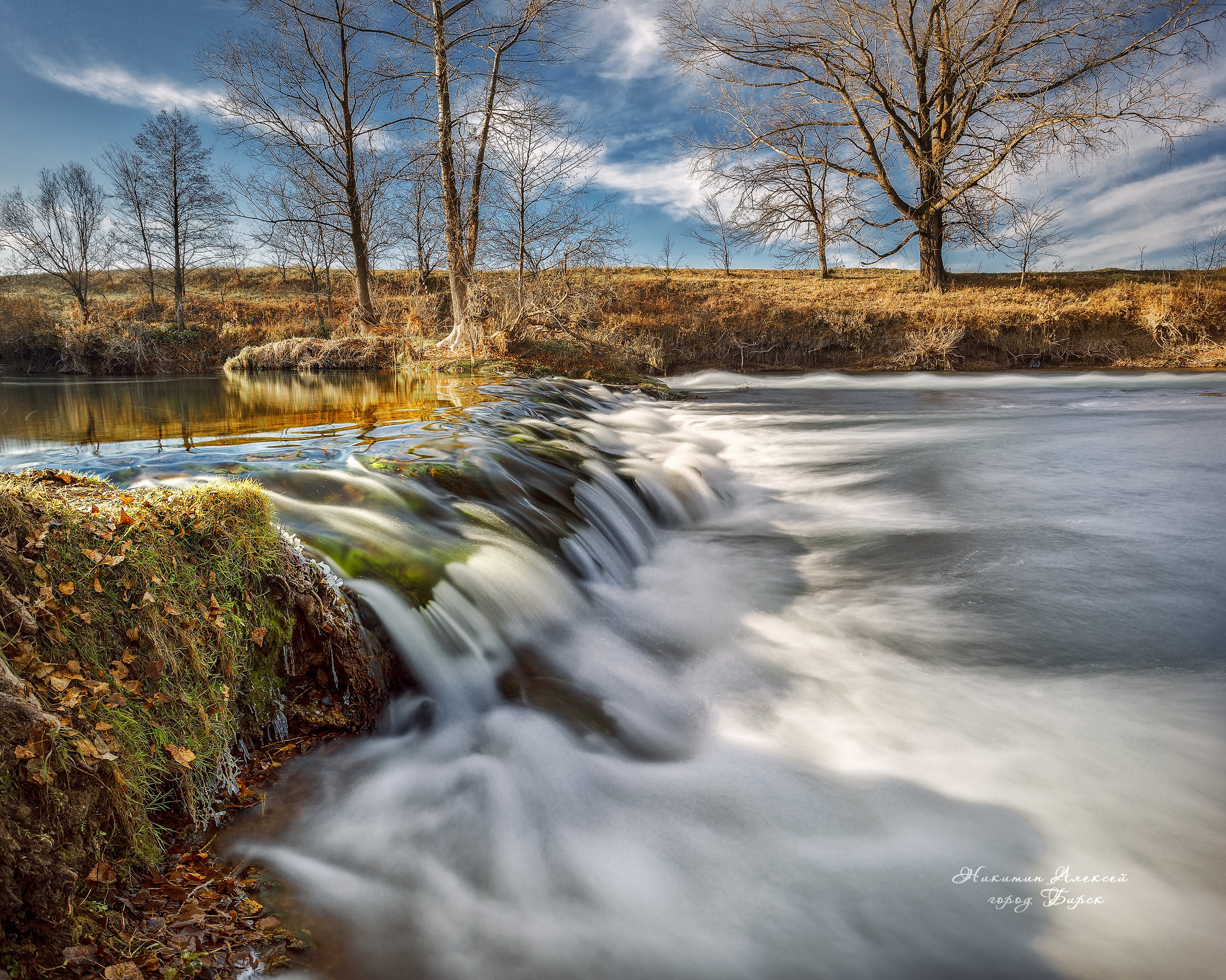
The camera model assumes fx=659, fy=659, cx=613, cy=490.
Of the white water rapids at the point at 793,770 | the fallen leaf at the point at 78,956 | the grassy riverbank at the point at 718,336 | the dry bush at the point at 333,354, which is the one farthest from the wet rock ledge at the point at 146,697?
the dry bush at the point at 333,354

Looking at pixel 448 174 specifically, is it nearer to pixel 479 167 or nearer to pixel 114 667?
pixel 479 167

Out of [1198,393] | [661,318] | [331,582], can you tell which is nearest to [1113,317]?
[1198,393]

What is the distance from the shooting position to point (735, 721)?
333 cm

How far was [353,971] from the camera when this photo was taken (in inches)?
69.7

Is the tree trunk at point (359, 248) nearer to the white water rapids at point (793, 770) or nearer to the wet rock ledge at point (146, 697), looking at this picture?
the white water rapids at point (793, 770)

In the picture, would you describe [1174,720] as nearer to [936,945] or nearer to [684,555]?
[936,945]

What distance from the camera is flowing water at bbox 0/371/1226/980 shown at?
2080 millimetres

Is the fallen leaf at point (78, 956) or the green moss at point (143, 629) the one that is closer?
the fallen leaf at point (78, 956)

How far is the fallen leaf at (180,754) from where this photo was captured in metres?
2.01

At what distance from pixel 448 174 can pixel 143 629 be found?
14956 mm

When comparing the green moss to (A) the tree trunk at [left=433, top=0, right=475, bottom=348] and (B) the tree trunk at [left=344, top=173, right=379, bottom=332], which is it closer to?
(A) the tree trunk at [left=433, top=0, right=475, bottom=348]

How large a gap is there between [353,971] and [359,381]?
1246 centimetres

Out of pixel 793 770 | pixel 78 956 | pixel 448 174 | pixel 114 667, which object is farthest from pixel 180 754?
pixel 448 174

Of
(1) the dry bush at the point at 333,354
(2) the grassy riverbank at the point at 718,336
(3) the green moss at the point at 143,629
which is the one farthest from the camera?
(2) the grassy riverbank at the point at 718,336
